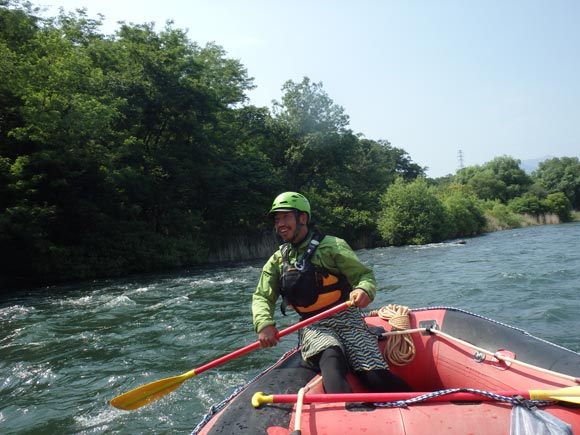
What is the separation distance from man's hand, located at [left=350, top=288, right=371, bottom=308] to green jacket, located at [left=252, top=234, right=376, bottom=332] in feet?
0.17

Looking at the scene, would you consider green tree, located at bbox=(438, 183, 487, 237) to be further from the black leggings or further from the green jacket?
the black leggings

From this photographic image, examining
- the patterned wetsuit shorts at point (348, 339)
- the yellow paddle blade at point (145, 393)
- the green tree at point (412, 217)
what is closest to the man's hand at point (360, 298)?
the patterned wetsuit shorts at point (348, 339)

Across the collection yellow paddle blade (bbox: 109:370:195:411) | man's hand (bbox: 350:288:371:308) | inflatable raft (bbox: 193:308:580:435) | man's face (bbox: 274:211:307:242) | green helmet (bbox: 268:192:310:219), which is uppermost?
green helmet (bbox: 268:192:310:219)

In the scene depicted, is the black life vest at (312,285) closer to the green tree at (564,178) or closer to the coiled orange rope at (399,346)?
the coiled orange rope at (399,346)

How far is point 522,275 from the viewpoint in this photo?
959 cm

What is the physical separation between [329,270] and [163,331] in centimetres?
455

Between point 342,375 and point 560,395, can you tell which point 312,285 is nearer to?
point 342,375

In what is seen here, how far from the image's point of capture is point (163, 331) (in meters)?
6.87

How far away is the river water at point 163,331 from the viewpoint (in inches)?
162

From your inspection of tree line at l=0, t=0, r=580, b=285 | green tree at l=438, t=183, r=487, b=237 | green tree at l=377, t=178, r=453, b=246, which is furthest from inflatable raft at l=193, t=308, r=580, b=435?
green tree at l=438, t=183, r=487, b=237

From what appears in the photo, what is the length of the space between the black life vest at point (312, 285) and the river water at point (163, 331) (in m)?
1.54

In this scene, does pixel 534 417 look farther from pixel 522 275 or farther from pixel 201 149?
pixel 201 149

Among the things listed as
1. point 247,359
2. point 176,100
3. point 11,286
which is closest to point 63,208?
point 11,286

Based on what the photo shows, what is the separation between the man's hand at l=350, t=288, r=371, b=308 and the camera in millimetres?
2910
